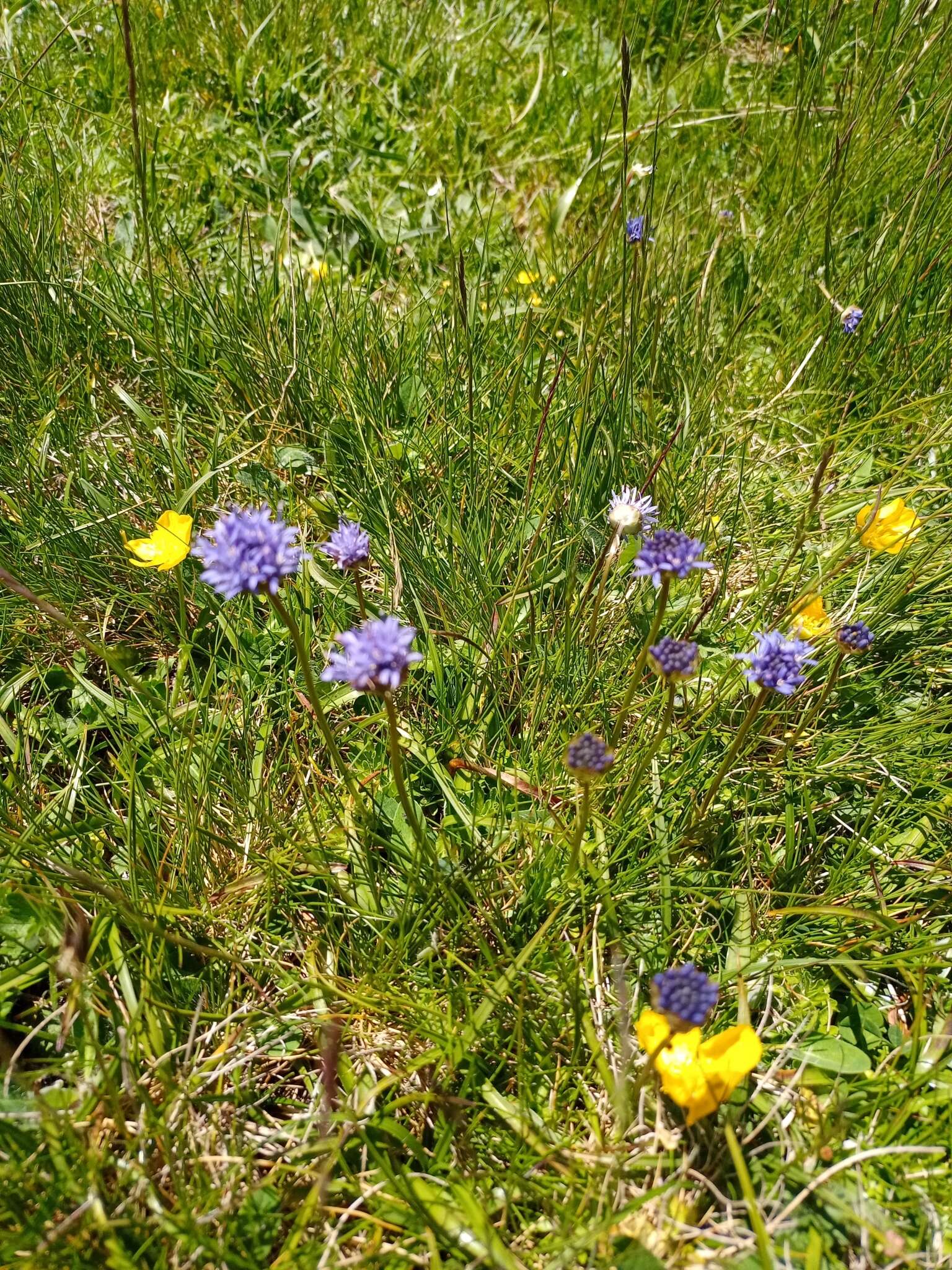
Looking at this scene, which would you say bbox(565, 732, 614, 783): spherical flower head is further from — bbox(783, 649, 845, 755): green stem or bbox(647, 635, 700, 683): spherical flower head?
bbox(783, 649, 845, 755): green stem

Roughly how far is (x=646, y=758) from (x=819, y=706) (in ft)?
1.49

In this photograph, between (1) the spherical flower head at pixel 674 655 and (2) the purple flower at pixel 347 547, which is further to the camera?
(2) the purple flower at pixel 347 547

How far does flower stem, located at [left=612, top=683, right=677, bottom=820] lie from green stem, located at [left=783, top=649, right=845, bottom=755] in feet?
0.95

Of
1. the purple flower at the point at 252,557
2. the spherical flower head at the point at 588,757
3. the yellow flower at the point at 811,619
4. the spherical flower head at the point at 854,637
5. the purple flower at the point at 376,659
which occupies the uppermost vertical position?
the purple flower at the point at 252,557

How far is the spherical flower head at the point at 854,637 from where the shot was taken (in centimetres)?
146

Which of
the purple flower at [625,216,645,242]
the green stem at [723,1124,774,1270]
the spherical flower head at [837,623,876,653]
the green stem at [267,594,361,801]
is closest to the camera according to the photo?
the green stem at [723,1124,774,1270]

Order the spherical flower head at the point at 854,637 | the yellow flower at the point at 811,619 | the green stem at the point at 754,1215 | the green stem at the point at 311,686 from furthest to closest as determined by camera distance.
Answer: the yellow flower at the point at 811,619
the spherical flower head at the point at 854,637
the green stem at the point at 311,686
the green stem at the point at 754,1215

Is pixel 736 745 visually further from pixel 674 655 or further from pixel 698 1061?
pixel 698 1061

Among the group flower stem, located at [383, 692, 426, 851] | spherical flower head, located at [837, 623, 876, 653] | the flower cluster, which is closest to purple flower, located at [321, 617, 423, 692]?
flower stem, located at [383, 692, 426, 851]

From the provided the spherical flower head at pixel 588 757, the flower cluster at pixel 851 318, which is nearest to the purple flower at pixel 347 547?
the spherical flower head at pixel 588 757

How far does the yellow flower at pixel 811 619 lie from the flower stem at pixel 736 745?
34 cm

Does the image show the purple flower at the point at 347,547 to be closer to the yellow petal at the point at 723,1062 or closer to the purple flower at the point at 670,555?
the purple flower at the point at 670,555

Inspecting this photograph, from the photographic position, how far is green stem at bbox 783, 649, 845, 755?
1536 mm

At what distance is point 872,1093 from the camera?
1.35 meters
